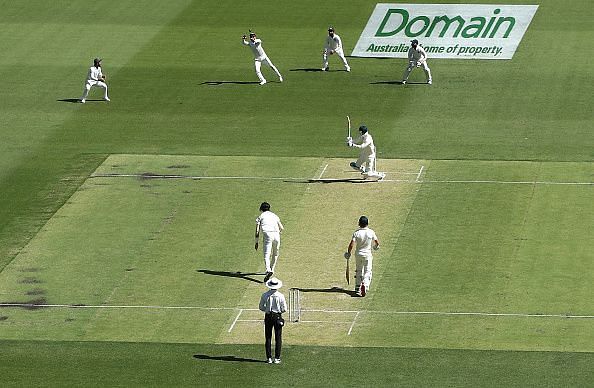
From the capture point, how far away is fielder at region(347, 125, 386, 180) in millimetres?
47594

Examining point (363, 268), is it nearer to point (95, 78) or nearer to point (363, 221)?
point (363, 221)

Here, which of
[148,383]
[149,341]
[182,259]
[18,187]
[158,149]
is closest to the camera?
[148,383]

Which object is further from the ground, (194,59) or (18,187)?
(194,59)

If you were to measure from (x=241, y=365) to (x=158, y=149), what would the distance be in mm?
19009

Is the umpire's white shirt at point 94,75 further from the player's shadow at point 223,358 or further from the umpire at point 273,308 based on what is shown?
the umpire at point 273,308

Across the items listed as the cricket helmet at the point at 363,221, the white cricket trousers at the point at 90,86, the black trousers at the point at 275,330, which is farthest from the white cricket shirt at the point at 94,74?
the black trousers at the point at 275,330

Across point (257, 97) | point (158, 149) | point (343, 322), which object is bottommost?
point (343, 322)

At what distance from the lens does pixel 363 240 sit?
3856cm

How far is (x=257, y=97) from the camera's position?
58781 mm

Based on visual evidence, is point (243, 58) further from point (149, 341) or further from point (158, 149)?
point (149, 341)

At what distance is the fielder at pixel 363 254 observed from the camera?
3850 centimetres

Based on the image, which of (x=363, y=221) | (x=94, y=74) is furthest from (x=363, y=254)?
(x=94, y=74)

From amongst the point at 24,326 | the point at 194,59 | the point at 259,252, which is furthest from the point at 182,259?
the point at 194,59

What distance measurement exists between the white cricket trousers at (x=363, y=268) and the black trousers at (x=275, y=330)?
4.66 metres
